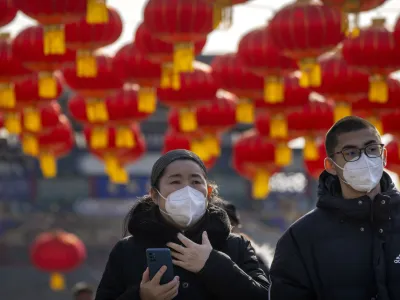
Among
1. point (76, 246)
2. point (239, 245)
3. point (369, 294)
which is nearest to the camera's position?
point (369, 294)

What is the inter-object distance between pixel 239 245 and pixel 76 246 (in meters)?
16.7

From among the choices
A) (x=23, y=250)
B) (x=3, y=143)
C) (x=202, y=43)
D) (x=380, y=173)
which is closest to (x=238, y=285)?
(x=380, y=173)

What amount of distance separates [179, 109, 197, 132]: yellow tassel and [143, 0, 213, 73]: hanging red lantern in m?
2.75

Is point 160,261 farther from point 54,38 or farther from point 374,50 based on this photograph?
point 374,50

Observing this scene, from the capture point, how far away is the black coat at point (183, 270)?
4383 mm

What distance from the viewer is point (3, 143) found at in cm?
2291

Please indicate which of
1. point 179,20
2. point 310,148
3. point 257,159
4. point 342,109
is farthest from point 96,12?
point 257,159

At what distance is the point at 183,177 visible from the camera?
4504 mm

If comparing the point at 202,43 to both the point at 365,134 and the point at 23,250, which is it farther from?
the point at 23,250

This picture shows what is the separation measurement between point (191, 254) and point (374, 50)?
7.30 m

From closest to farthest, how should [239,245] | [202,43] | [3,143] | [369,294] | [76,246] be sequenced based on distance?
1. [369,294]
2. [239,245]
3. [202,43]
4. [76,246]
5. [3,143]

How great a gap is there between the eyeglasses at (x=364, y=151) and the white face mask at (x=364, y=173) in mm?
24

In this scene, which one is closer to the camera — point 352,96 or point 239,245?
point 239,245

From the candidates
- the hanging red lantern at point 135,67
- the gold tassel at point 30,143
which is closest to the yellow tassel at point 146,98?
the hanging red lantern at point 135,67
